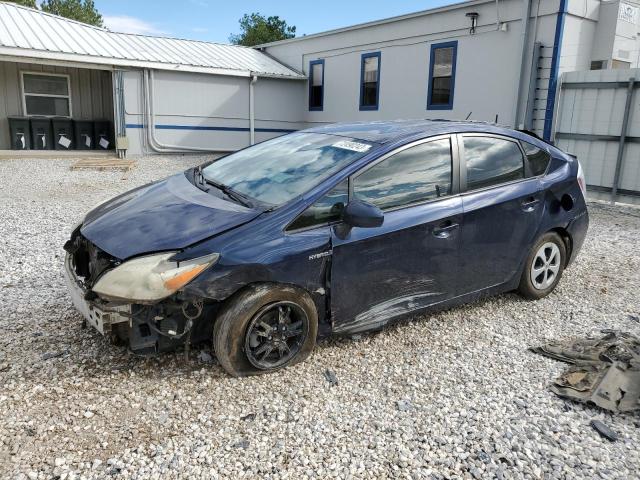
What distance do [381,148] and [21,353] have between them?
2.74 metres

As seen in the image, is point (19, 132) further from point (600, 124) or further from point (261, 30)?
point (261, 30)

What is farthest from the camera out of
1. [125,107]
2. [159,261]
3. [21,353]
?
[125,107]

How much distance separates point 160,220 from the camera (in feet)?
10.6

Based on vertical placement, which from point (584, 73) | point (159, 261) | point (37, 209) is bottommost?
point (37, 209)

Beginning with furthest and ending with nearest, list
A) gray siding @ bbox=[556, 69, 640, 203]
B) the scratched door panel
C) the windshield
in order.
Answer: gray siding @ bbox=[556, 69, 640, 203], the windshield, the scratched door panel

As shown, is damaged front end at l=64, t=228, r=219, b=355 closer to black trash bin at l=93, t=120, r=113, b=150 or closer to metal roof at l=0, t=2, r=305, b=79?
metal roof at l=0, t=2, r=305, b=79

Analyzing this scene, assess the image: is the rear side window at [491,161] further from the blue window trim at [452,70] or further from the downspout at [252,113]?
the downspout at [252,113]

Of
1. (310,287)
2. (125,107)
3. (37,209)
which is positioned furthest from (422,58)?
(310,287)

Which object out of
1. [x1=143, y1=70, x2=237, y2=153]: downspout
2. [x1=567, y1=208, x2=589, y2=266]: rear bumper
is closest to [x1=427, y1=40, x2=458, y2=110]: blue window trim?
[x1=143, y1=70, x2=237, y2=153]: downspout

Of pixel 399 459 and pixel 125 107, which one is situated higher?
pixel 125 107

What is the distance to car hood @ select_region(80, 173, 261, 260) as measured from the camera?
119 inches

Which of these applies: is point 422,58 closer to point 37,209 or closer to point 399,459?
point 37,209

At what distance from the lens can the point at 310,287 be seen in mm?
3254

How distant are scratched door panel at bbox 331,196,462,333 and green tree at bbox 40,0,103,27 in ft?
161
